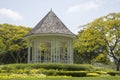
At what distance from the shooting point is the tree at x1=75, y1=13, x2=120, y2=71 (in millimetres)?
44438

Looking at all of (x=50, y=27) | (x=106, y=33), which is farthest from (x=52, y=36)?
(x=106, y=33)

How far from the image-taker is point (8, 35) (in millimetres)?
54812

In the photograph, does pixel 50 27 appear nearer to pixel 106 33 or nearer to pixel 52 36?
pixel 52 36

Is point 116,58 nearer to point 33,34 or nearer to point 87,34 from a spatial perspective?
point 87,34

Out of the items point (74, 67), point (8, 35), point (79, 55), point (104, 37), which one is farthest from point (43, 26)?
point (79, 55)

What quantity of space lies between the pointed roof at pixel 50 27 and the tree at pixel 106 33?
53.9 ft

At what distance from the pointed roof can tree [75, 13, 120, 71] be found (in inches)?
647

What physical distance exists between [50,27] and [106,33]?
18.4m

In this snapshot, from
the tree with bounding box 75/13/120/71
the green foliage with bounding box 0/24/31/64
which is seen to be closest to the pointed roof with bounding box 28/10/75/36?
the tree with bounding box 75/13/120/71

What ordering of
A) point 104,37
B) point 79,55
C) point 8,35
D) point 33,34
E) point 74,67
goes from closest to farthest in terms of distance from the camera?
point 74,67 → point 33,34 → point 104,37 → point 8,35 → point 79,55

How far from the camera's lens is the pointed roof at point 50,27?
1111 inches

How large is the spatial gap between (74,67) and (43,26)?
572 cm

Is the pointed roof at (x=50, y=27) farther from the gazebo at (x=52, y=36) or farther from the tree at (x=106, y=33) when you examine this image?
the tree at (x=106, y=33)

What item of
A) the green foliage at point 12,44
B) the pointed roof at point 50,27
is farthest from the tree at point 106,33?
the pointed roof at point 50,27
